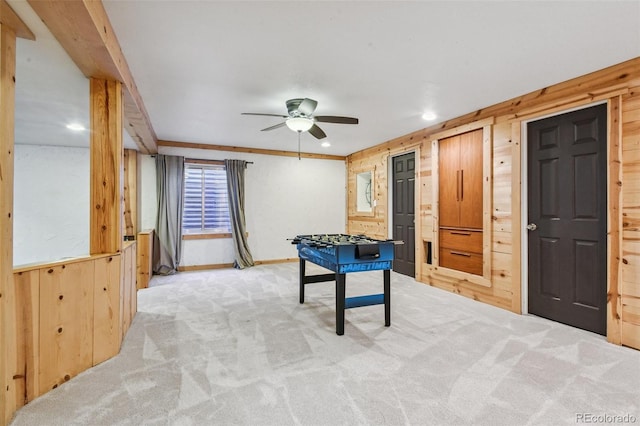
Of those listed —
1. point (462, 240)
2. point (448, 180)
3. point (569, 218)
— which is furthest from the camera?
point (448, 180)

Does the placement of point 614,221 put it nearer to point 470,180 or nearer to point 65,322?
point 470,180

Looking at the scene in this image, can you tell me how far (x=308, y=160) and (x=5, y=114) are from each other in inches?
211

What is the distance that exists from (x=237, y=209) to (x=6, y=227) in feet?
14.1

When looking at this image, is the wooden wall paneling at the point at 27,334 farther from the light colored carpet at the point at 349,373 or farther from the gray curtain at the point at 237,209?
the gray curtain at the point at 237,209

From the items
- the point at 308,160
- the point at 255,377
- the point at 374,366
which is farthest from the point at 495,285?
the point at 308,160

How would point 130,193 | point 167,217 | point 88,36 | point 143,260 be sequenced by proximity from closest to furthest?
point 88,36 < point 143,260 < point 130,193 < point 167,217

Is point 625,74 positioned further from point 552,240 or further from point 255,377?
point 255,377

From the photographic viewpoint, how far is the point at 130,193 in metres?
5.25

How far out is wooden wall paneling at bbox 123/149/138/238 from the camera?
17.0ft

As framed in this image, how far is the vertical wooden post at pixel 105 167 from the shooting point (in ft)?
7.80

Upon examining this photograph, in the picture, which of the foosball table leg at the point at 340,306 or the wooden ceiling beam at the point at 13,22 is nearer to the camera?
the wooden ceiling beam at the point at 13,22

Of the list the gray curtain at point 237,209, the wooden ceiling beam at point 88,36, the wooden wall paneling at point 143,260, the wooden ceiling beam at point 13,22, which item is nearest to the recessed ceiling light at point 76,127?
the wooden wall paneling at point 143,260

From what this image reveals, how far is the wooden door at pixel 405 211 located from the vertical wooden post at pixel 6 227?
470cm

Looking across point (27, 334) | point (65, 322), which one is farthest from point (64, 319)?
point (27, 334)
